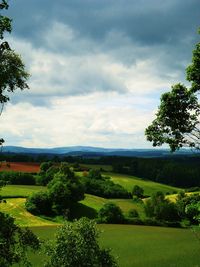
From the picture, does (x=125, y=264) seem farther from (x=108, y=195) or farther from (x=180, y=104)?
(x=108, y=195)

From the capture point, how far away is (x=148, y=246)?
77.6 m

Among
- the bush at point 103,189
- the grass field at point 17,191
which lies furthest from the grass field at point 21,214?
the bush at point 103,189

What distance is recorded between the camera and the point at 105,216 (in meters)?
115

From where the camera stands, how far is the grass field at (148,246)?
62969mm

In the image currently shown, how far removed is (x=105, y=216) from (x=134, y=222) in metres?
7.79

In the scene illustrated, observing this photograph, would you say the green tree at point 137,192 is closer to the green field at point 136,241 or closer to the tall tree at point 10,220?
the green field at point 136,241

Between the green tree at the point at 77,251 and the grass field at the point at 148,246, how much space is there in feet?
53.7

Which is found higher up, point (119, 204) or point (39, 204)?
point (39, 204)

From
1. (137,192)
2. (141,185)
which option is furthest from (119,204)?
(141,185)

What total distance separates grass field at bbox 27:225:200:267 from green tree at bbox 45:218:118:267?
16377 millimetres

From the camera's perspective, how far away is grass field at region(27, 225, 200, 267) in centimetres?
6297

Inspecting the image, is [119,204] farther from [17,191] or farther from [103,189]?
[17,191]

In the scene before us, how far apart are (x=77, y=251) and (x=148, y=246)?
128 feet

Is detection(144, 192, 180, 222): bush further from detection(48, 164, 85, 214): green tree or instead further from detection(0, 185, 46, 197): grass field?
detection(0, 185, 46, 197): grass field
